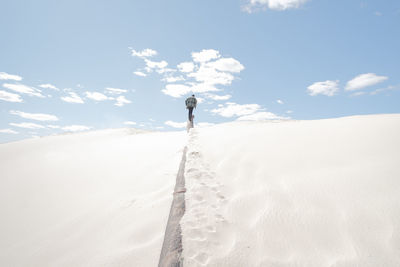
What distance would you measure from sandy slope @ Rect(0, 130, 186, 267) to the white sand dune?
0.01m

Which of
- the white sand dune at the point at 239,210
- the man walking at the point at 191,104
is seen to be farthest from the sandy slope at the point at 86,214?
the man walking at the point at 191,104

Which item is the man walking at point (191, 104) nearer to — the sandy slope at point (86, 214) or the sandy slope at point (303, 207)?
the sandy slope at point (86, 214)

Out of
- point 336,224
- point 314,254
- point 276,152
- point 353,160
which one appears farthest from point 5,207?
point 353,160

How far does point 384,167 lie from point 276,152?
4.03ft

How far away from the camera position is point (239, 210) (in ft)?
5.41

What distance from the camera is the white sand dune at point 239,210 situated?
46.0 inches

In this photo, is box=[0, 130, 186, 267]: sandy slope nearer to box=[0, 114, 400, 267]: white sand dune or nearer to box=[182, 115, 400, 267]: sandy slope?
box=[0, 114, 400, 267]: white sand dune

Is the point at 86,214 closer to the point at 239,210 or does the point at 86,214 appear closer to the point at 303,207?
the point at 239,210

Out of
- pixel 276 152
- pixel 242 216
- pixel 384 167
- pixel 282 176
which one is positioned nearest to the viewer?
pixel 242 216

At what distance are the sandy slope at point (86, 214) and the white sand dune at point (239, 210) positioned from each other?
0.04 feet

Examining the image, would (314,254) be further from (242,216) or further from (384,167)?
(384,167)

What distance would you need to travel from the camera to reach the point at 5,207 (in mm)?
2262

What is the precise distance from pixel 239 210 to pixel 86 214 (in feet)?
5.25

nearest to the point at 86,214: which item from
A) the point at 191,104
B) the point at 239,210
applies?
the point at 239,210
